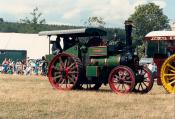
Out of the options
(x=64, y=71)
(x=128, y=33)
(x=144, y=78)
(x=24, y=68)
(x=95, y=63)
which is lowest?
(x=144, y=78)

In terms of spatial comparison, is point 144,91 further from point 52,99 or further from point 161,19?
point 161,19

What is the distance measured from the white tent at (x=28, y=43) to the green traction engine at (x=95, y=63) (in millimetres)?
35572

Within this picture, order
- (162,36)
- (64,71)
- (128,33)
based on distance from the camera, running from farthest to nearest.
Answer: (64,71), (128,33), (162,36)

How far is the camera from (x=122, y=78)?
1498cm

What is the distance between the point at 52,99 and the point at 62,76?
4.00m

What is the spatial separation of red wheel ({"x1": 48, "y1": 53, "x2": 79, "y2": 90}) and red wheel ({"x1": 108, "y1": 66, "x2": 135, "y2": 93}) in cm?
131

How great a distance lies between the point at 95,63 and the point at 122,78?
1289mm

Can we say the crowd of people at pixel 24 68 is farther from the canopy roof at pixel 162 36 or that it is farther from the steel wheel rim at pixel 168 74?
the steel wheel rim at pixel 168 74

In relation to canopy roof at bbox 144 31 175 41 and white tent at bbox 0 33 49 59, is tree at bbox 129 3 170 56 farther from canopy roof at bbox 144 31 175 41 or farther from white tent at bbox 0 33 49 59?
canopy roof at bbox 144 31 175 41

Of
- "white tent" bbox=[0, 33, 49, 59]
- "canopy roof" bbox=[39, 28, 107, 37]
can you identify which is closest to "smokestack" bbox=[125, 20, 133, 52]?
"canopy roof" bbox=[39, 28, 107, 37]

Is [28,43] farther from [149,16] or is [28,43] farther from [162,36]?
[149,16]

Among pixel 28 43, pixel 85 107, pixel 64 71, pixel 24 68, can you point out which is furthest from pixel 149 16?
pixel 85 107

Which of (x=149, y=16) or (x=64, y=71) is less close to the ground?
(x=149, y=16)

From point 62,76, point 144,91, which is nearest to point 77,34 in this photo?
point 62,76
